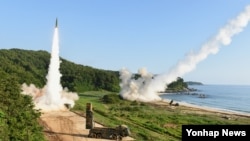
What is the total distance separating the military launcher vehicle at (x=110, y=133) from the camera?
36.6m

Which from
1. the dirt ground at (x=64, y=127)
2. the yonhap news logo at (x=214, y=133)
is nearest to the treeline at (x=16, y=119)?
the dirt ground at (x=64, y=127)

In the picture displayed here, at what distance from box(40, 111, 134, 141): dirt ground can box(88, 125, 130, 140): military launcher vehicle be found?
542 millimetres

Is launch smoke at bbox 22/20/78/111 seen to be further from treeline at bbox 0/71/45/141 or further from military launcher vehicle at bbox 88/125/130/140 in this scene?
treeline at bbox 0/71/45/141

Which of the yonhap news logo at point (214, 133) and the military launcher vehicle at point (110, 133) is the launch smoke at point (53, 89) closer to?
the military launcher vehicle at point (110, 133)

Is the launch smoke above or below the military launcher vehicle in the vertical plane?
above

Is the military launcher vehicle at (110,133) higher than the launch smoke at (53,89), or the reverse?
the launch smoke at (53,89)

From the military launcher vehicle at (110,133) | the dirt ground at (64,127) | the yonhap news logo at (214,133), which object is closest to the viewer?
the yonhap news logo at (214,133)

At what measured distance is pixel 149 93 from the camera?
349ft

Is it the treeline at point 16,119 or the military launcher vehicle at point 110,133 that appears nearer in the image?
the treeline at point 16,119

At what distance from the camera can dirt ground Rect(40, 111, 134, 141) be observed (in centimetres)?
3675

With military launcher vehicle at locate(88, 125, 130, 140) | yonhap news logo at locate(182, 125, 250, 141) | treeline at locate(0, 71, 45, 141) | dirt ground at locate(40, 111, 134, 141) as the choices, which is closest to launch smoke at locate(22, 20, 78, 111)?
dirt ground at locate(40, 111, 134, 141)

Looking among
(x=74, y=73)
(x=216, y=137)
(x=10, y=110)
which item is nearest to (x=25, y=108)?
(x=10, y=110)

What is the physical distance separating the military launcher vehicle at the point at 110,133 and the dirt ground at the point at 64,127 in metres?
0.54

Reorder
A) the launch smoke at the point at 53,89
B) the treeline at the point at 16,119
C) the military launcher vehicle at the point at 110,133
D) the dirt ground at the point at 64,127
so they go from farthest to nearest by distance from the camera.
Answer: the launch smoke at the point at 53,89, the dirt ground at the point at 64,127, the military launcher vehicle at the point at 110,133, the treeline at the point at 16,119
